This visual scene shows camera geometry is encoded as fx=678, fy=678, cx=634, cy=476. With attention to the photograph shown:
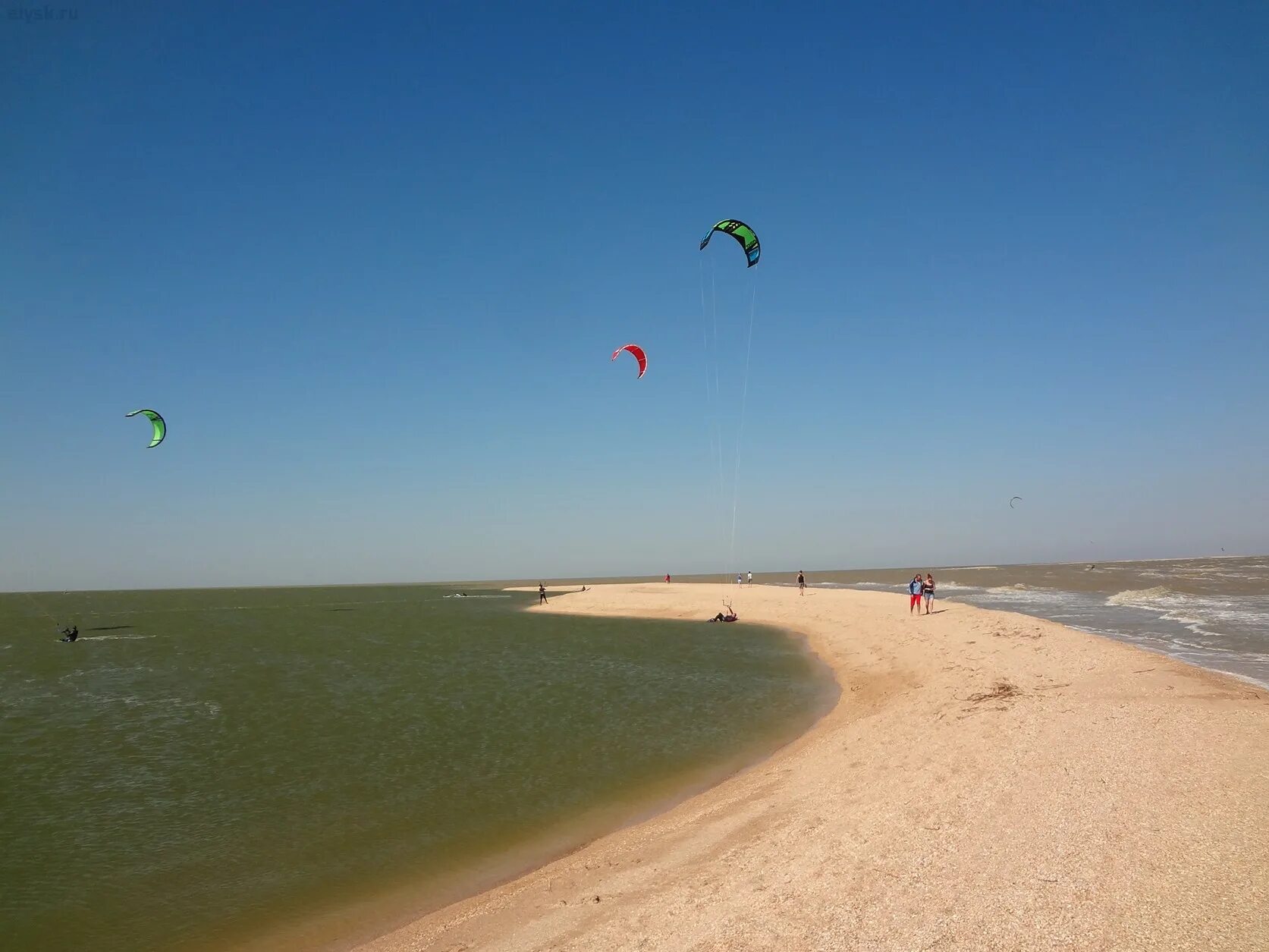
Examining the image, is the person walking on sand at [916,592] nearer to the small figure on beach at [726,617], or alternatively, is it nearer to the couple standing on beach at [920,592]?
the couple standing on beach at [920,592]

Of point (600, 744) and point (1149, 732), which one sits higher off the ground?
point (1149, 732)

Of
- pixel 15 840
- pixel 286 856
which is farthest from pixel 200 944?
pixel 15 840

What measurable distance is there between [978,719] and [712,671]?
36.6 ft

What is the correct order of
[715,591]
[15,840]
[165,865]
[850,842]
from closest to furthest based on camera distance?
[850,842] → [165,865] → [15,840] → [715,591]

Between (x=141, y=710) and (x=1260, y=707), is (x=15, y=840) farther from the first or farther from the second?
(x=1260, y=707)

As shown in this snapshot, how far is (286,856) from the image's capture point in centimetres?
871

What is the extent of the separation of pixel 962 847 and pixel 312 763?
11330 millimetres

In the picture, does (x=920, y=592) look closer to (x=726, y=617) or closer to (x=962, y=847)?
(x=726, y=617)

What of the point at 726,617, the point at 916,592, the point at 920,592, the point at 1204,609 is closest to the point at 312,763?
the point at 916,592

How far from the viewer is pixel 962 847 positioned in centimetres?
607

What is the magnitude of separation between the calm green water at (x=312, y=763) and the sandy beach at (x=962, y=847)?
1902 mm

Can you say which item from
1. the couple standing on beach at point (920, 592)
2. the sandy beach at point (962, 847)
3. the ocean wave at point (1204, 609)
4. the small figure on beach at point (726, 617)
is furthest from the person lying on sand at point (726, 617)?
the sandy beach at point (962, 847)

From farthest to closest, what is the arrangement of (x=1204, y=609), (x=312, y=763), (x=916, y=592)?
(x=1204, y=609) → (x=916, y=592) → (x=312, y=763)

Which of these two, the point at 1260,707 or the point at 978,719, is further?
the point at 978,719
